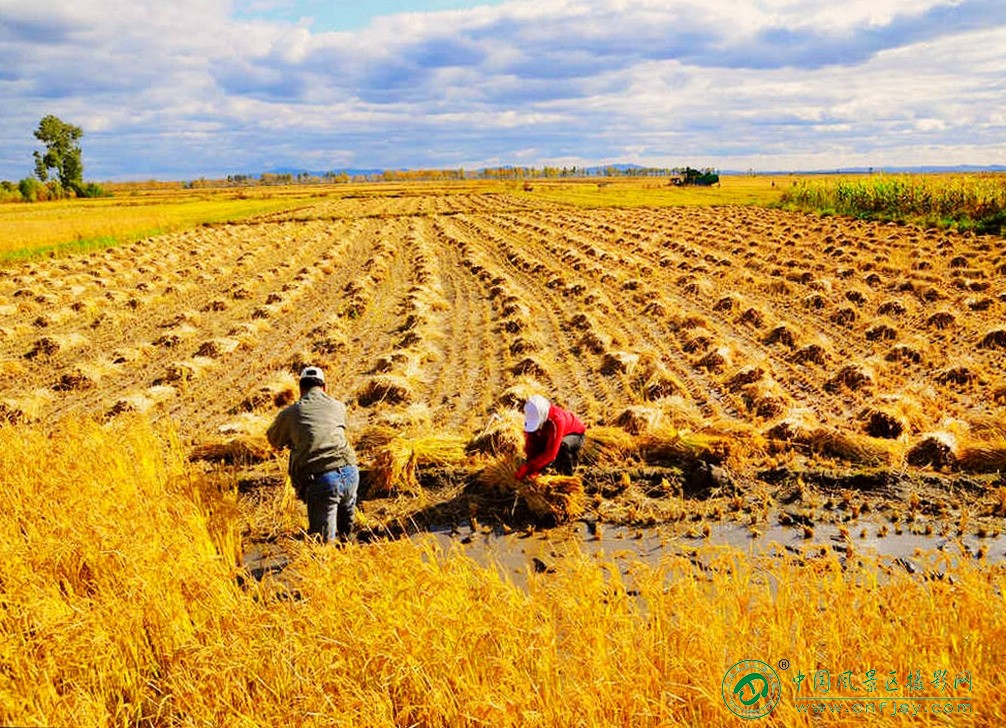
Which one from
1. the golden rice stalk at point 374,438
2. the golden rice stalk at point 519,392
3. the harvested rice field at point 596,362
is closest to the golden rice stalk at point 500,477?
the harvested rice field at point 596,362

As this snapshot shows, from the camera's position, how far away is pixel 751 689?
101 inches

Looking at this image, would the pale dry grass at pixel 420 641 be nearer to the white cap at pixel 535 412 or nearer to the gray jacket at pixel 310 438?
the gray jacket at pixel 310 438

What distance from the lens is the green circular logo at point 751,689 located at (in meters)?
2.46

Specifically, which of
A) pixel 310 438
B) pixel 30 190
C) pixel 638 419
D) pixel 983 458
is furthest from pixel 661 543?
pixel 30 190

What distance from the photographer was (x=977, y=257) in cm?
1706

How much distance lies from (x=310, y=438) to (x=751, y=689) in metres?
3.42

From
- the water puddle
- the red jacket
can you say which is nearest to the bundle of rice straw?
the water puddle

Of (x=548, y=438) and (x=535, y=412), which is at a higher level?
(x=535, y=412)

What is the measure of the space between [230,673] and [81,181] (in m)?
95.8

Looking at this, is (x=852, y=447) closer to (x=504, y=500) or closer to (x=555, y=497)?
(x=555, y=497)

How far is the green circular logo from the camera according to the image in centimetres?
246

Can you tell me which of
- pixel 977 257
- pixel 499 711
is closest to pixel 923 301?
pixel 977 257

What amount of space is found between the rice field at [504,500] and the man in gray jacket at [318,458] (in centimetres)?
50

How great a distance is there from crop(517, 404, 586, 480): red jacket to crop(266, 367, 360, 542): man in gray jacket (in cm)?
156
